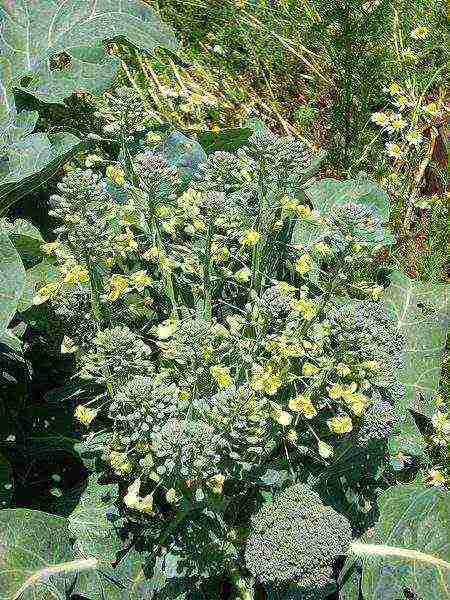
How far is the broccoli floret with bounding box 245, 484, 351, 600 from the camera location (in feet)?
5.48

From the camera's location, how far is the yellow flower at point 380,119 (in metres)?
3.52

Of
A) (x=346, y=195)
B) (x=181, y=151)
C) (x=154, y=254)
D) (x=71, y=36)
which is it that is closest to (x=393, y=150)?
(x=346, y=195)

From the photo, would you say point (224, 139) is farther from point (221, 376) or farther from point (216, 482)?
point (216, 482)

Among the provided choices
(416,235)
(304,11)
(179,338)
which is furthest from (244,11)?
(179,338)

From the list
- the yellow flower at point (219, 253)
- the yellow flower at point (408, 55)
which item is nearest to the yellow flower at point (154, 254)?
the yellow flower at point (219, 253)

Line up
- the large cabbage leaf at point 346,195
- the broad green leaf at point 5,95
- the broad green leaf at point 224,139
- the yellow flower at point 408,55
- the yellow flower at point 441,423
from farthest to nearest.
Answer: the yellow flower at point 408,55 < the yellow flower at point 441,423 < the large cabbage leaf at point 346,195 < the broad green leaf at point 224,139 < the broad green leaf at point 5,95

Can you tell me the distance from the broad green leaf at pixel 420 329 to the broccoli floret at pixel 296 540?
668mm

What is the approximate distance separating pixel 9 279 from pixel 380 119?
2.43m

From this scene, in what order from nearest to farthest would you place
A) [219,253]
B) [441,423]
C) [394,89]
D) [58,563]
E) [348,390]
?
1. [348,390]
2. [219,253]
3. [58,563]
4. [441,423]
5. [394,89]

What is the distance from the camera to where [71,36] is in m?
2.10

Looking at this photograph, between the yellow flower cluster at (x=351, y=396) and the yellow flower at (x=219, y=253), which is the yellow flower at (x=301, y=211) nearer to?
the yellow flower at (x=219, y=253)

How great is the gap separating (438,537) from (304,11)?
2875 millimetres

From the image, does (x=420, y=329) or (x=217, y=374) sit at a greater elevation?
(x=217, y=374)

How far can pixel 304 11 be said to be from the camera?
12.6 ft
